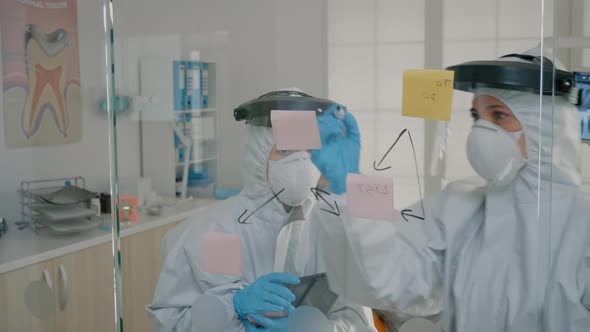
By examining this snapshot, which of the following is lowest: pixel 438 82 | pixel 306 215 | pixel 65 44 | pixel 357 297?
pixel 357 297

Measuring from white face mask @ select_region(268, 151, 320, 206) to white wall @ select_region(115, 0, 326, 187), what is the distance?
12 cm

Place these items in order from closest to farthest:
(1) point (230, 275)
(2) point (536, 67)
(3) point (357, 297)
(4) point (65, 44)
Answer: (2) point (536, 67) → (3) point (357, 297) → (1) point (230, 275) → (4) point (65, 44)

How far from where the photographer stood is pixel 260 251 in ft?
4.25

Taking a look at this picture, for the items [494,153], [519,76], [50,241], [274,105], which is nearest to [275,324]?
[274,105]

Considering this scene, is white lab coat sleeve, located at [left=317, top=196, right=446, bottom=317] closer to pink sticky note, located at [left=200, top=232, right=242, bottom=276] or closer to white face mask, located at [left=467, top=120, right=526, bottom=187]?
white face mask, located at [left=467, top=120, right=526, bottom=187]

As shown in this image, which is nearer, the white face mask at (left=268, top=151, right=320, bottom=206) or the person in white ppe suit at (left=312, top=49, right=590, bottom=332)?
the person in white ppe suit at (left=312, top=49, right=590, bottom=332)

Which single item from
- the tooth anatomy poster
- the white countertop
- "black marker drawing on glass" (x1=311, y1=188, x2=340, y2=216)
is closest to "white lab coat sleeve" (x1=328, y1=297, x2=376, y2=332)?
"black marker drawing on glass" (x1=311, y1=188, x2=340, y2=216)

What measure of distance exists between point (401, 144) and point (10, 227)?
1.24 m

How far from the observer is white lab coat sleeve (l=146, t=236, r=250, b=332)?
1312 mm

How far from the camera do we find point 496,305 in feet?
3.69

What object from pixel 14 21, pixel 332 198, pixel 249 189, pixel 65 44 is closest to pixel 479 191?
pixel 332 198

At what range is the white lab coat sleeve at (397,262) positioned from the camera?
3.80ft

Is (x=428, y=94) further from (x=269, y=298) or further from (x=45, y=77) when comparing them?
(x=45, y=77)

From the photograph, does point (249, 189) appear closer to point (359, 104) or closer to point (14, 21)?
point (359, 104)
